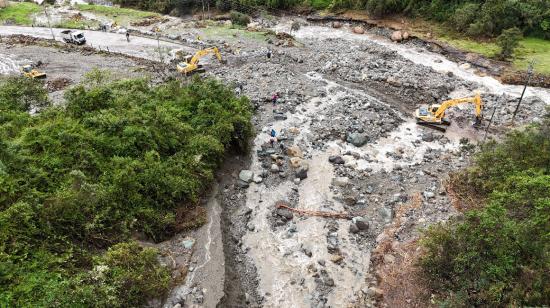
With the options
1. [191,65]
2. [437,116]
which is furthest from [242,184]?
[191,65]

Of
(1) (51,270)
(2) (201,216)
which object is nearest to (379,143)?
(2) (201,216)

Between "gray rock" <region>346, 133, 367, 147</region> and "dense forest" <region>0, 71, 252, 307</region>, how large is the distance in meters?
6.89

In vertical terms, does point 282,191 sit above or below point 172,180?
below

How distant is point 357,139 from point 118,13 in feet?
140

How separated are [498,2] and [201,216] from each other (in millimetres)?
37563

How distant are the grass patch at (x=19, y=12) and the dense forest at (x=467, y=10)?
80.8 feet

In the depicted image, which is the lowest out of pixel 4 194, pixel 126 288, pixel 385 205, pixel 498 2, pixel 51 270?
pixel 385 205

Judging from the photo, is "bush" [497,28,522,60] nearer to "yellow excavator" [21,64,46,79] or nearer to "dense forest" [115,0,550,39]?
"dense forest" [115,0,550,39]

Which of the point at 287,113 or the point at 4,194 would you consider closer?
the point at 4,194

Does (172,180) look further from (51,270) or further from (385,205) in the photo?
(385,205)

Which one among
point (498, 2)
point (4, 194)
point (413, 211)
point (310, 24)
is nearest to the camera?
point (4, 194)

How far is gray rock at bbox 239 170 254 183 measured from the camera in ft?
65.6

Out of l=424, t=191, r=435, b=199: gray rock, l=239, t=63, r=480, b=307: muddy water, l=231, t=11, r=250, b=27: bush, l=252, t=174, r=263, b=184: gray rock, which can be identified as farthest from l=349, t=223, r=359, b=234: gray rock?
l=231, t=11, r=250, b=27: bush

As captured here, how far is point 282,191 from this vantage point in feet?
64.4
